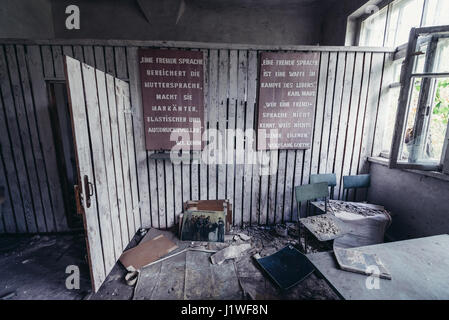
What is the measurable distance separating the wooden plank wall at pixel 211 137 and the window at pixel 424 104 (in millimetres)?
826

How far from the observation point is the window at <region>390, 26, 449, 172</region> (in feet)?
8.90

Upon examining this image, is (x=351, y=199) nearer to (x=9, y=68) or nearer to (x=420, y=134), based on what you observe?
(x=420, y=134)

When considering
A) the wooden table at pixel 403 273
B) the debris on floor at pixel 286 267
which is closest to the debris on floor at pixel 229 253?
the debris on floor at pixel 286 267

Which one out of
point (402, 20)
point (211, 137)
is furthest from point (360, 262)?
point (402, 20)

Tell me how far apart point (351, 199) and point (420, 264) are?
2590 millimetres

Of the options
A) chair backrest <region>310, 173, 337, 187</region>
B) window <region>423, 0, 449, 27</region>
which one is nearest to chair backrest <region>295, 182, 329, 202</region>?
chair backrest <region>310, 173, 337, 187</region>

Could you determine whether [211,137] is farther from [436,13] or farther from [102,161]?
[436,13]

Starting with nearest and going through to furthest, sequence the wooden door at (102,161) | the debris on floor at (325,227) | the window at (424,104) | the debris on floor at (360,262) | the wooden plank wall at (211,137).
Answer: the debris on floor at (360,262) < the wooden door at (102,161) < the window at (424,104) < the debris on floor at (325,227) < the wooden plank wall at (211,137)

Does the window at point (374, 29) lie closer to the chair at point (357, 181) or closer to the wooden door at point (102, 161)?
the chair at point (357, 181)

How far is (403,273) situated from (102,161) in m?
3.36

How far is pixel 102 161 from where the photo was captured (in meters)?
2.60

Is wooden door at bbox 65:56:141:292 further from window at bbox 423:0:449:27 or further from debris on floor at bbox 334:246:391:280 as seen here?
window at bbox 423:0:449:27

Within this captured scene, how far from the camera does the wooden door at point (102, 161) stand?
2.18m

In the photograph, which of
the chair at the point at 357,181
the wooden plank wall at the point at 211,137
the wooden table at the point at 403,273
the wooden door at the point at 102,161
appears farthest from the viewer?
the chair at the point at 357,181
